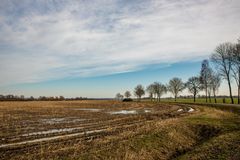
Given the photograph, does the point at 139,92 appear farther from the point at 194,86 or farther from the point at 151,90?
the point at 194,86

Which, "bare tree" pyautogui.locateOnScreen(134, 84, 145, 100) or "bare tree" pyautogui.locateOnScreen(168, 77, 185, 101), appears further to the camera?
"bare tree" pyautogui.locateOnScreen(134, 84, 145, 100)

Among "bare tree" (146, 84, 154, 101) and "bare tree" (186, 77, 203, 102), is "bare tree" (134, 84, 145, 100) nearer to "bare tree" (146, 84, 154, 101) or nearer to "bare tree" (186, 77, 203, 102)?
"bare tree" (146, 84, 154, 101)

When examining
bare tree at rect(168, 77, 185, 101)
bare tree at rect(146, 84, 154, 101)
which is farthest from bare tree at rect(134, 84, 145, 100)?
bare tree at rect(168, 77, 185, 101)

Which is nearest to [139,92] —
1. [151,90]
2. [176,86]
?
[151,90]

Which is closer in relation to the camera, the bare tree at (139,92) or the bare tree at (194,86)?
the bare tree at (194,86)

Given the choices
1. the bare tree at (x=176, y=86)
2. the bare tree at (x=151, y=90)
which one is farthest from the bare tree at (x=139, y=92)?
the bare tree at (x=176, y=86)

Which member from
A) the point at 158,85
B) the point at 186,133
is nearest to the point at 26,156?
the point at 186,133

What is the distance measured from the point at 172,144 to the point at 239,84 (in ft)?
138

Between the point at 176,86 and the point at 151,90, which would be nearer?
the point at 176,86

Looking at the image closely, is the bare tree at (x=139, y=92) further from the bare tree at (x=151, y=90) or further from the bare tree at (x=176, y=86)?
the bare tree at (x=176, y=86)

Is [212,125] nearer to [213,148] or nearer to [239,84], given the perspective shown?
[213,148]

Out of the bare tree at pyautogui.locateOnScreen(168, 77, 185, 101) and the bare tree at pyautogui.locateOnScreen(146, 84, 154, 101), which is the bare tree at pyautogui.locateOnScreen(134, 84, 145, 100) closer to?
the bare tree at pyautogui.locateOnScreen(146, 84, 154, 101)

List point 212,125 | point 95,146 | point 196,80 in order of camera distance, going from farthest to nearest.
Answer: point 196,80
point 212,125
point 95,146

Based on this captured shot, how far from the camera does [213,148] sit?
13742 millimetres
